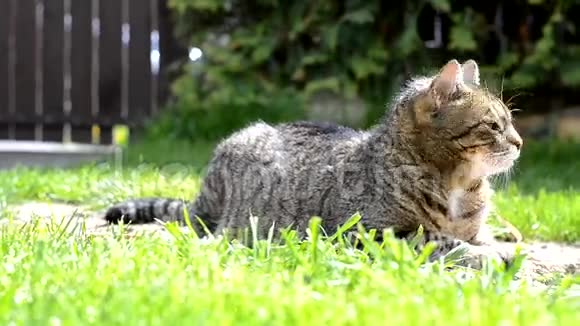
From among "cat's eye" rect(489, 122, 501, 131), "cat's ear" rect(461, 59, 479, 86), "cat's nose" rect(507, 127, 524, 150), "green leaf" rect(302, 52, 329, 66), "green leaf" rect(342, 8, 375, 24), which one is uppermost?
"green leaf" rect(342, 8, 375, 24)

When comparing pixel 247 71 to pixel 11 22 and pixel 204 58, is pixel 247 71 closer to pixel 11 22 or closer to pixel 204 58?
pixel 204 58

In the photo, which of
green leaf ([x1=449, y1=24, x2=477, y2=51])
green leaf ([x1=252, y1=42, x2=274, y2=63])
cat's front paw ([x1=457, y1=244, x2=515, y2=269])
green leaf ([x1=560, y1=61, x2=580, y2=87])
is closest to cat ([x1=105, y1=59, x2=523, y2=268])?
cat's front paw ([x1=457, y1=244, x2=515, y2=269])

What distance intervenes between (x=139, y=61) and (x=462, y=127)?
6598mm

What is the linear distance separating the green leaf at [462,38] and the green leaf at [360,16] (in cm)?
63

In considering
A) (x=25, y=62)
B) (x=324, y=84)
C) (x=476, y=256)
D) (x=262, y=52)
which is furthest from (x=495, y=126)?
(x=25, y=62)

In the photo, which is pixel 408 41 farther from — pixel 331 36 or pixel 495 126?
pixel 495 126

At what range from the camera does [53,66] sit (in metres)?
9.38

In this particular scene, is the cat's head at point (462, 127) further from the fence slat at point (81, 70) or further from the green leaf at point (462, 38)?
the fence slat at point (81, 70)

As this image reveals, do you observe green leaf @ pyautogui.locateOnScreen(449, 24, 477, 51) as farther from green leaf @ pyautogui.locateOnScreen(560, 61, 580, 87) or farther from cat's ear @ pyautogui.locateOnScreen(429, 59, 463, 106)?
cat's ear @ pyautogui.locateOnScreen(429, 59, 463, 106)

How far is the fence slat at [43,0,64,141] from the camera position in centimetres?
936

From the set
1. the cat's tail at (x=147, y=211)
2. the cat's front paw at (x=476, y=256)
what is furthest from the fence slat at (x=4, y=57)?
the cat's front paw at (x=476, y=256)

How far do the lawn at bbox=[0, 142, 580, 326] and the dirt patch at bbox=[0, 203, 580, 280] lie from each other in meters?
0.31

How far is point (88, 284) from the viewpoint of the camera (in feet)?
6.74

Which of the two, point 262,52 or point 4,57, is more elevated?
point 4,57
